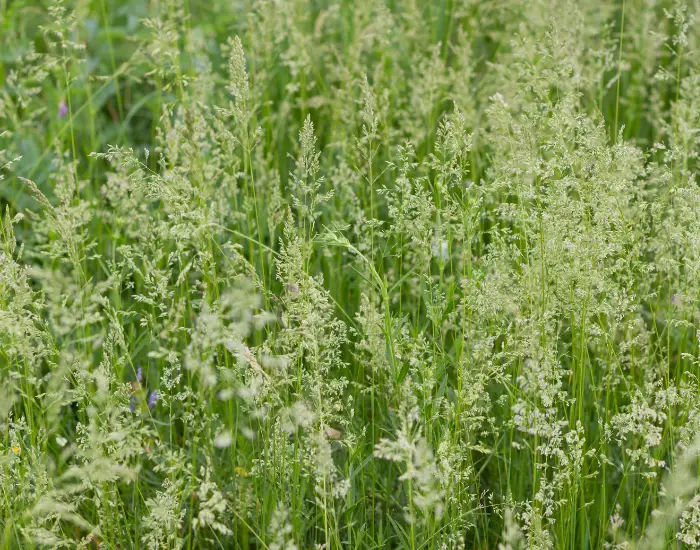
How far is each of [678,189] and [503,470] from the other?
83 centimetres

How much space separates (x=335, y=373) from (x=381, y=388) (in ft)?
0.57

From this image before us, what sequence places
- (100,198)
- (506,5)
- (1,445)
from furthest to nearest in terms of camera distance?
(506,5) < (100,198) < (1,445)

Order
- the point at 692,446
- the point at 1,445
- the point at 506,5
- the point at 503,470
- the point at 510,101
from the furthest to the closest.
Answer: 1. the point at 506,5
2. the point at 510,101
3. the point at 503,470
4. the point at 1,445
5. the point at 692,446

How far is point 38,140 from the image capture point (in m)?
3.70

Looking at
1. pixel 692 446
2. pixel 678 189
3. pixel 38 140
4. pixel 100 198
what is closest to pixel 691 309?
pixel 678 189

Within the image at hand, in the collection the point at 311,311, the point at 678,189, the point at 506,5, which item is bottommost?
the point at 311,311

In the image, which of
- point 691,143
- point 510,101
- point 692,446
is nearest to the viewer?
point 692,446

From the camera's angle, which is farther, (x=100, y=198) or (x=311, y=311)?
(x=100, y=198)

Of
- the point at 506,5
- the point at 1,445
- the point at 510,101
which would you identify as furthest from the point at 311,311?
the point at 506,5

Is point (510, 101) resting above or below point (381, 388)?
above

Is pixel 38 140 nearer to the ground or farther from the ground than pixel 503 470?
farther from the ground

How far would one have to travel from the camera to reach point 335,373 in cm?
246

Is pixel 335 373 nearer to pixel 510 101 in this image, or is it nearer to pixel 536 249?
pixel 536 249

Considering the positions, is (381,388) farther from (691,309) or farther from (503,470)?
(691,309)
